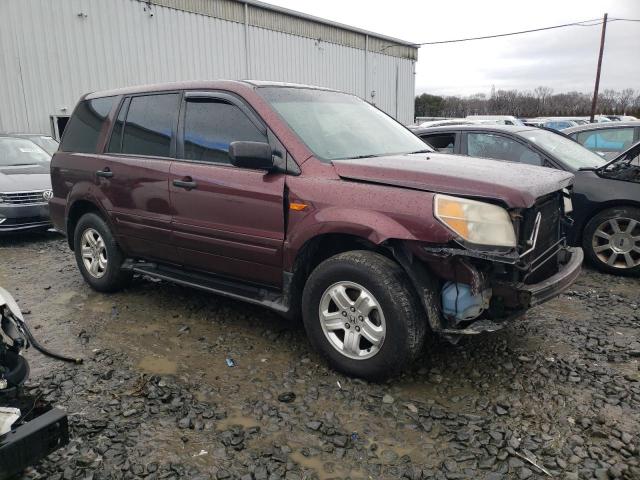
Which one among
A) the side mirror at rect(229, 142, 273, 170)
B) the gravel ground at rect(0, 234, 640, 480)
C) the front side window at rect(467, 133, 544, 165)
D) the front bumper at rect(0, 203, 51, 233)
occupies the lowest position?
the gravel ground at rect(0, 234, 640, 480)

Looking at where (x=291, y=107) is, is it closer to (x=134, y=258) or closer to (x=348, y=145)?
(x=348, y=145)

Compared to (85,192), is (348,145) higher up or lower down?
higher up

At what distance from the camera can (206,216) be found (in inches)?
147

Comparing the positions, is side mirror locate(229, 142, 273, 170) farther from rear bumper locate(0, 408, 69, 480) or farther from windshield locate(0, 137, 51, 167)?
windshield locate(0, 137, 51, 167)

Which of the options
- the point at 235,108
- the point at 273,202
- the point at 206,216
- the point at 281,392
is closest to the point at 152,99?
the point at 235,108

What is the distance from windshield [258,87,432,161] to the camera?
3492 millimetres

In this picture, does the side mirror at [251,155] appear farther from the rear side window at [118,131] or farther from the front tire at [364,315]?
the rear side window at [118,131]

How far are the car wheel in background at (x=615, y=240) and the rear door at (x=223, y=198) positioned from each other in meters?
3.59

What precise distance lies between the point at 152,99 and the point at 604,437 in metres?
3.97

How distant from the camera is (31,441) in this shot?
1.94 m

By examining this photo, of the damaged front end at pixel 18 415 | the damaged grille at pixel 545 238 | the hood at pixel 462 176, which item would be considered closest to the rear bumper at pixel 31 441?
the damaged front end at pixel 18 415

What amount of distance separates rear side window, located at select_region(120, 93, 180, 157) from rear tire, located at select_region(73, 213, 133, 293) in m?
0.76

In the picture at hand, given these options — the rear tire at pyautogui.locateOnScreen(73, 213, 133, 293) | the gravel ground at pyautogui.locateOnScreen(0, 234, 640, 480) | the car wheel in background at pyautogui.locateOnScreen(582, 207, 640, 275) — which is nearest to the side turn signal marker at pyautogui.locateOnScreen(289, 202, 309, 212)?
the gravel ground at pyautogui.locateOnScreen(0, 234, 640, 480)

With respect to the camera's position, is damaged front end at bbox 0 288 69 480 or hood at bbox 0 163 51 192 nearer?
damaged front end at bbox 0 288 69 480
